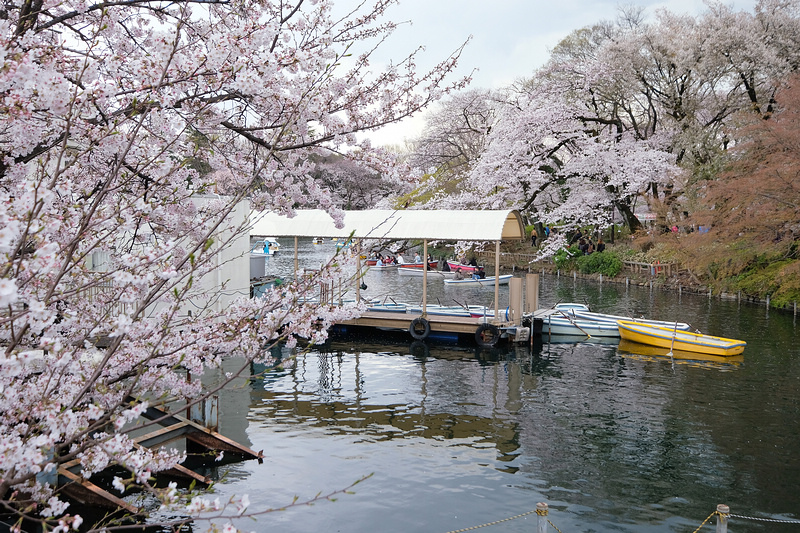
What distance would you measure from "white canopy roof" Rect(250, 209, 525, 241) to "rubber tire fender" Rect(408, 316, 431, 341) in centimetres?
248

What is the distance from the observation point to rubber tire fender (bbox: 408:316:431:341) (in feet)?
60.8

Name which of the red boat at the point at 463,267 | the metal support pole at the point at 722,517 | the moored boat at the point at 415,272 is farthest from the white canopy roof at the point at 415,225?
the moored boat at the point at 415,272

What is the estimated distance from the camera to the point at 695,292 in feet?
91.8

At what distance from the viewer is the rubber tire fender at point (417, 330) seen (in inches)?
730

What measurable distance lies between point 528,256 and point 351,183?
22.6 m

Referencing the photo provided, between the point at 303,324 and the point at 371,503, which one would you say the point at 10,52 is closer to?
the point at 303,324

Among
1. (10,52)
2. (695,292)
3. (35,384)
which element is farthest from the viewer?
(695,292)

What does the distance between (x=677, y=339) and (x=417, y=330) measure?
7.40m

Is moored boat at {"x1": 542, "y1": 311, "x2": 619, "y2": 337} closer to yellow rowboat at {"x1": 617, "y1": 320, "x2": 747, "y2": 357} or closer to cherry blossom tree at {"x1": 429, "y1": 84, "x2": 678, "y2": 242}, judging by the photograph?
yellow rowboat at {"x1": 617, "y1": 320, "x2": 747, "y2": 357}

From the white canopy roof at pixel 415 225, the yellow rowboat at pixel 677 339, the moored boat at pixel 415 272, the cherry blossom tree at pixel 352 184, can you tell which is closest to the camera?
the yellow rowboat at pixel 677 339

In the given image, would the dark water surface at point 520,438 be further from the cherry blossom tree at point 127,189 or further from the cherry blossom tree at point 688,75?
the cherry blossom tree at point 688,75

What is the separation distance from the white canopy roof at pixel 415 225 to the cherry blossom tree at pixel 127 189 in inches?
459

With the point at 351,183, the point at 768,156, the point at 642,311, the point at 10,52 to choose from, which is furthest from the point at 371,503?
the point at 351,183

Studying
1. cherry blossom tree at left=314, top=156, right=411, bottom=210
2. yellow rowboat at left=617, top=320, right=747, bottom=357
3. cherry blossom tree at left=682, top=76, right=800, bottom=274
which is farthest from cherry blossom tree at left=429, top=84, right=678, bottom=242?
cherry blossom tree at left=314, top=156, right=411, bottom=210
